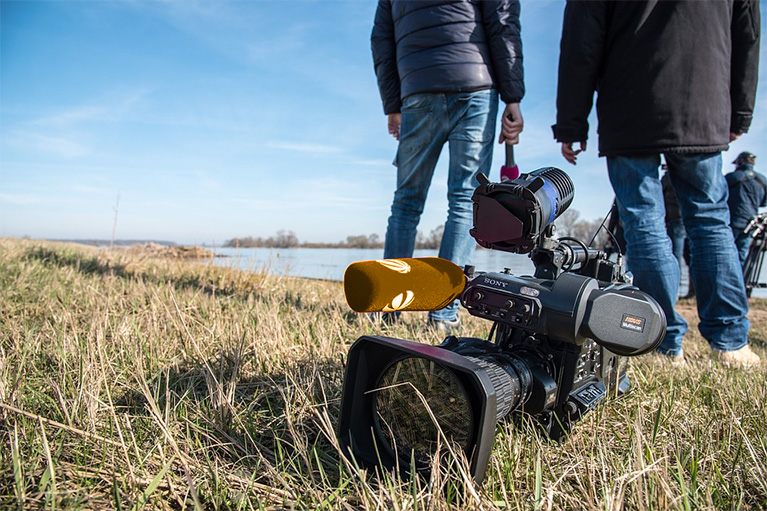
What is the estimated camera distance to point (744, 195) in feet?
19.6

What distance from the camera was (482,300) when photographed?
98 cm

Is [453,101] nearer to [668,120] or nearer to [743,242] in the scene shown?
[668,120]

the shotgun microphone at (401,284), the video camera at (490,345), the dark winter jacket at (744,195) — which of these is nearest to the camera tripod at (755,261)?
the dark winter jacket at (744,195)

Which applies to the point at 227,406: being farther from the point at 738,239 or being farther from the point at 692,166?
the point at 738,239

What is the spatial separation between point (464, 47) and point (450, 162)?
597 millimetres

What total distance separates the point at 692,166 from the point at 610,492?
6.25 ft

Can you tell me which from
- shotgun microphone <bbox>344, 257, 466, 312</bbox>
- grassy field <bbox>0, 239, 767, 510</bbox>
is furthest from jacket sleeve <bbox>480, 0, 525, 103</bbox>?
shotgun microphone <bbox>344, 257, 466, 312</bbox>

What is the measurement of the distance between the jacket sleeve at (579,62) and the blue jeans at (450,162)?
365 millimetres

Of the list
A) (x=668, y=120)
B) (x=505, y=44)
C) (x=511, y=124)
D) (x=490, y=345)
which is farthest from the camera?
(x=511, y=124)

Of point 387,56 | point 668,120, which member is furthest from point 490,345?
point 387,56

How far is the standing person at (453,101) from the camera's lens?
2.45 m

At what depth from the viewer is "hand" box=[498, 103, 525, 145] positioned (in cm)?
259

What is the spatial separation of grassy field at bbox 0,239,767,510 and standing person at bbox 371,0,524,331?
0.69 metres

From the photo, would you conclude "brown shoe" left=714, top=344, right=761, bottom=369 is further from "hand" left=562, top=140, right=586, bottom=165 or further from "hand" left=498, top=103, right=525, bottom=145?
"hand" left=498, top=103, right=525, bottom=145
